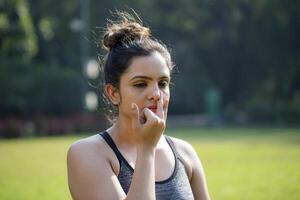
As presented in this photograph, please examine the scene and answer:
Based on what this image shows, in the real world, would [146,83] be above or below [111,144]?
above

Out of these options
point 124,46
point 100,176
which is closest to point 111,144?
point 100,176

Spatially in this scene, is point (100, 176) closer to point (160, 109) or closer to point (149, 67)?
point (160, 109)

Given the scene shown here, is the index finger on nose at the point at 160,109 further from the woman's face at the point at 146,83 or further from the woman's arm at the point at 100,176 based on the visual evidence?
the woman's arm at the point at 100,176

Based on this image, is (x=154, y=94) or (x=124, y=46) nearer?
(x=154, y=94)

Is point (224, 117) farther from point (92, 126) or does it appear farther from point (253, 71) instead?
point (92, 126)

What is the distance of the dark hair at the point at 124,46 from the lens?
3.67m

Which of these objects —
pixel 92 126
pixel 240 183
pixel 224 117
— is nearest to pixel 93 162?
pixel 240 183

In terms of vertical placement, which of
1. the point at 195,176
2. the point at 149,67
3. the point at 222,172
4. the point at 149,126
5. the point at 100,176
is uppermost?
the point at 149,67

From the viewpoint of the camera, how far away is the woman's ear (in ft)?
12.3

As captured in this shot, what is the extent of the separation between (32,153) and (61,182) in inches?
348

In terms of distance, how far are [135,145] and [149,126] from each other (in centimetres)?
38

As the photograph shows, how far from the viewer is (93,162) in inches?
137

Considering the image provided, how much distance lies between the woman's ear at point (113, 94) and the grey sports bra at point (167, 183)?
0.83ft

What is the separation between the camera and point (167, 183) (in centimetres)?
356
